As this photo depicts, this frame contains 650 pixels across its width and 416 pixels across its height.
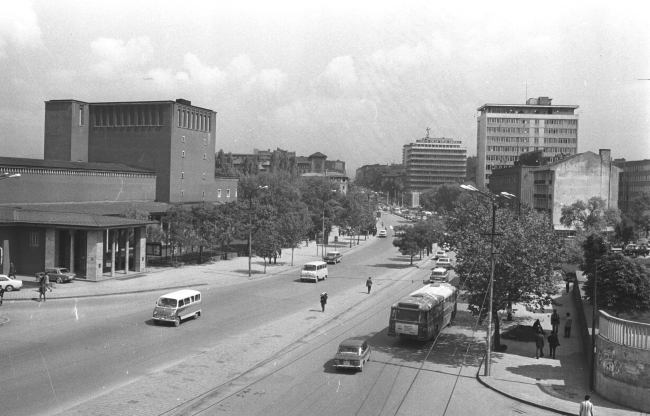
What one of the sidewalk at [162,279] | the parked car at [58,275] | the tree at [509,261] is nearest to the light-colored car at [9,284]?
the sidewalk at [162,279]

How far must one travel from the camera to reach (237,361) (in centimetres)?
2356

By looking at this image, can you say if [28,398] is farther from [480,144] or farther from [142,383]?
[480,144]

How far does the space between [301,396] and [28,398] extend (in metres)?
8.47

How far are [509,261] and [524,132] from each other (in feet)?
409

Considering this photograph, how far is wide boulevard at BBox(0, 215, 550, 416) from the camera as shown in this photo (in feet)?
60.3

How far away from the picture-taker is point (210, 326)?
3022 centimetres

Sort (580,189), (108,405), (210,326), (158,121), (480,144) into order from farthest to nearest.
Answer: (480,144) < (580,189) < (158,121) < (210,326) < (108,405)

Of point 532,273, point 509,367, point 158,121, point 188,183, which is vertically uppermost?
point 158,121

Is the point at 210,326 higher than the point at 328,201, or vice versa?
the point at 328,201

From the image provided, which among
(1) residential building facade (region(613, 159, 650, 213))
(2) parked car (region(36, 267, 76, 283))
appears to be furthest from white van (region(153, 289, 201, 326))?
(1) residential building facade (region(613, 159, 650, 213))

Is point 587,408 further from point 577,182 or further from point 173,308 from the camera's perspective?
point 577,182

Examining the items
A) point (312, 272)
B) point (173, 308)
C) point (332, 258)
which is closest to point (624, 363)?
point (173, 308)

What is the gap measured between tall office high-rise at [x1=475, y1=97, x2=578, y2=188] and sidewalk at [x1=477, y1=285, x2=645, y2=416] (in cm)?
11724

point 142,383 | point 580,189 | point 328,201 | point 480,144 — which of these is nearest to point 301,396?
point 142,383
